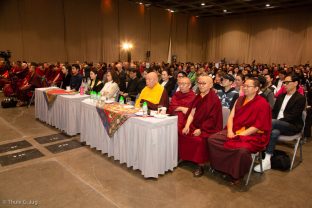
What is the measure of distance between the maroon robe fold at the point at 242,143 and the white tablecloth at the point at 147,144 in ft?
1.73

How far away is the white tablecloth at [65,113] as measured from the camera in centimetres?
432

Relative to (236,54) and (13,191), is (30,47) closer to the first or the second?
(13,191)

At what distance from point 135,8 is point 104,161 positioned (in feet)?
42.4

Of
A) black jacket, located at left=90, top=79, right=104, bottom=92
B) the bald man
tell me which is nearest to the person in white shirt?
black jacket, located at left=90, top=79, right=104, bottom=92

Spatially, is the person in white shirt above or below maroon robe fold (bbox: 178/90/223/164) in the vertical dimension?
above

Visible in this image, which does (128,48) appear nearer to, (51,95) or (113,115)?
(51,95)

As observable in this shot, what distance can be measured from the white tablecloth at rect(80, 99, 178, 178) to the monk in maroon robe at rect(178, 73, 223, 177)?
172mm

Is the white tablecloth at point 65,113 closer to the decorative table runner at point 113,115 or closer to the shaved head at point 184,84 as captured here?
the decorative table runner at point 113,115

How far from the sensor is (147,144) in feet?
9.23

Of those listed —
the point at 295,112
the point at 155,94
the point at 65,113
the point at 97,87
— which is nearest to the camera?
the point at 295,112

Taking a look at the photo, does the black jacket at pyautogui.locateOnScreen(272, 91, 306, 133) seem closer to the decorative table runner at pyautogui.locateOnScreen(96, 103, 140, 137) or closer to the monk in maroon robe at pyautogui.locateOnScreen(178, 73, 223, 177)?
the monk in maroon robe at pyautogui.locateOnScreen(178, 73, 223, 177)

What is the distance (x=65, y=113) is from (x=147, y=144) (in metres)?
2.37

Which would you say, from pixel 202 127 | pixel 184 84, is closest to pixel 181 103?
pixel 184 84

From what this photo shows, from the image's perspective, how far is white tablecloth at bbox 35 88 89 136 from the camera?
432cm
